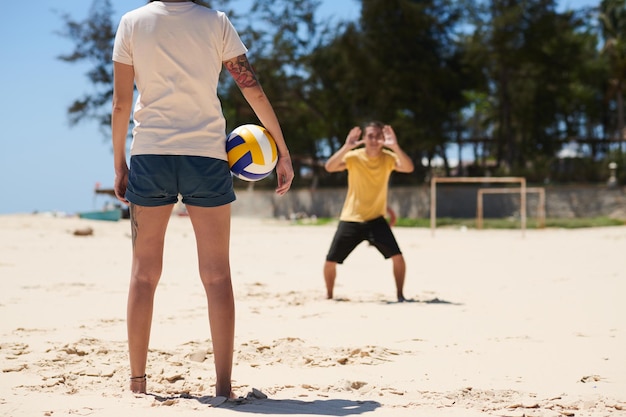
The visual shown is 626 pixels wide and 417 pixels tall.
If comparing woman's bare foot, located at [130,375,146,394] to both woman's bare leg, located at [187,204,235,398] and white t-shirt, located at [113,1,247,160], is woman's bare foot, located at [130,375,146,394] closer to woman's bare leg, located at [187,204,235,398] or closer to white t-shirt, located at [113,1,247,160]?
woman's bare leg, located at [187,204,235,398]

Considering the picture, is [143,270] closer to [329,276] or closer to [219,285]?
[219,285]

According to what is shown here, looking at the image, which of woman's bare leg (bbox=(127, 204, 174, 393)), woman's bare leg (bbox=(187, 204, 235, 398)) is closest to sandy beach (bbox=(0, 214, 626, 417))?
woman's bare leg (bbox=(187, 204, 235, 398))

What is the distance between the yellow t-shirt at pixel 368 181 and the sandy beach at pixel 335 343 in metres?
0.88

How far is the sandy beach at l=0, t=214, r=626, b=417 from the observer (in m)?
3.43

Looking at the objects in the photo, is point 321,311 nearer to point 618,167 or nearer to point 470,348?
point 470,348

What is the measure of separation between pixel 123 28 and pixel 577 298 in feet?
18.1

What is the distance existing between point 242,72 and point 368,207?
4.21 metres

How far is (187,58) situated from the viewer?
11.0 feet

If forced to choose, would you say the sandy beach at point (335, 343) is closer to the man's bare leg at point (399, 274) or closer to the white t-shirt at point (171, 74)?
the man's bare leg at point (399, 274)

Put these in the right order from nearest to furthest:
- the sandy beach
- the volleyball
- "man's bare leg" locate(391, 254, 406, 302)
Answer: the sandy beach → the volleyball → "man's bare leg" locate(391, 254, 406, 302)

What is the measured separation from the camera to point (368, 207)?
7.59 meters

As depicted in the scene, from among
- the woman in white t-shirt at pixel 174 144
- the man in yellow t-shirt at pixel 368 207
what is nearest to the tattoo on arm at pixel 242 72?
the woman in white t-shirt at pixel 174 144

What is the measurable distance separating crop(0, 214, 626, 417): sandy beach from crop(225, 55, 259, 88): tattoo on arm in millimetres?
1449

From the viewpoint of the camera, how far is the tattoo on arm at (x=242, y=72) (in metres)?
3.52
